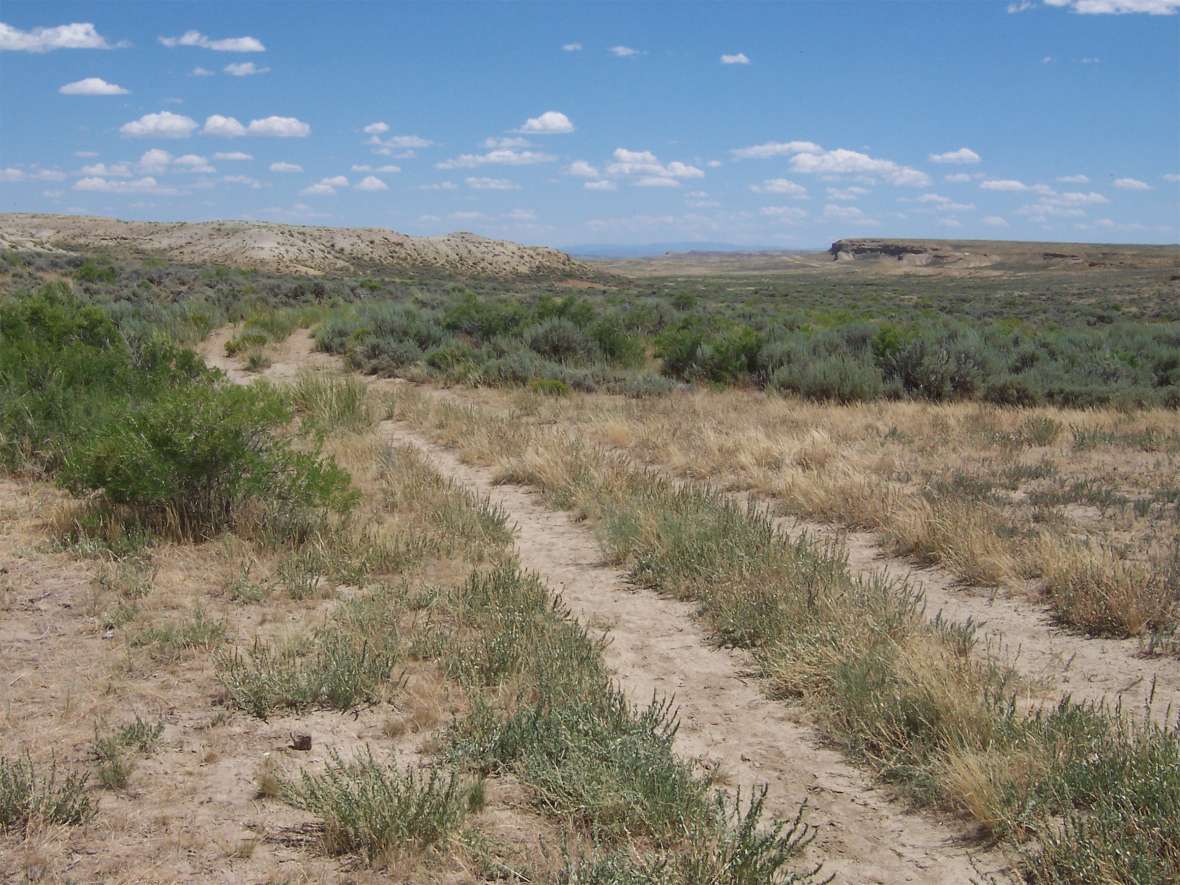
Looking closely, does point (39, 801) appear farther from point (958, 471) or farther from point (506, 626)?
point (958, 471)

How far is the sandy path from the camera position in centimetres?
339

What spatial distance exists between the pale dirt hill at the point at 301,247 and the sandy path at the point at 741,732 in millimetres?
57232

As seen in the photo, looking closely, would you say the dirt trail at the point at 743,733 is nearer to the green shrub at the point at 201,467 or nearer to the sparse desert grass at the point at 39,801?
the green shrub at the point at 201,467

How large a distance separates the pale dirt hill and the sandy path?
5723 cm

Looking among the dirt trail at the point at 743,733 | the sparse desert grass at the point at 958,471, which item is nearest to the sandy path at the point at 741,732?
the dirt trail at the point at 743,733

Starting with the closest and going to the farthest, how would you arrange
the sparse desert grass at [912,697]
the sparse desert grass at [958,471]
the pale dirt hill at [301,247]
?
the sparse desert grass at [912,697]
the sparse desert grass at [958,471]
the pale dirt hill at [301,247]

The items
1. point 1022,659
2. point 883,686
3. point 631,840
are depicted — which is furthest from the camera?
point 1022,659

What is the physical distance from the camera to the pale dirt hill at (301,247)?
66625 millimetres

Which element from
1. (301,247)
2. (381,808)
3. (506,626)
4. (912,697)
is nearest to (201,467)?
(506,626)

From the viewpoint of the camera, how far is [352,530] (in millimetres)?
6867

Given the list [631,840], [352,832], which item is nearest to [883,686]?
[631,840]

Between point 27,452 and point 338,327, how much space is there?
11.3 meters

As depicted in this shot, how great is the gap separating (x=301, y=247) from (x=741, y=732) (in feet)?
234

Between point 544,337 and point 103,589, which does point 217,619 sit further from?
point 544,337
